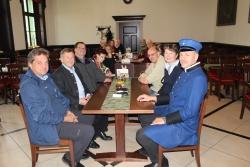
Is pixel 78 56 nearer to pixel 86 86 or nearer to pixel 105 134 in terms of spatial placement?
pixel 86 86

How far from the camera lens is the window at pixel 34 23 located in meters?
7.96

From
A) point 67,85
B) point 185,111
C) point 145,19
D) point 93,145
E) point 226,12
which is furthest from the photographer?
point 145,19

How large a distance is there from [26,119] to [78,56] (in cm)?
148

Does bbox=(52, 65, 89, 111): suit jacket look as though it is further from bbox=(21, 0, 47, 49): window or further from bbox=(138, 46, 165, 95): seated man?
bbox=(21, 0, 47, 49): window

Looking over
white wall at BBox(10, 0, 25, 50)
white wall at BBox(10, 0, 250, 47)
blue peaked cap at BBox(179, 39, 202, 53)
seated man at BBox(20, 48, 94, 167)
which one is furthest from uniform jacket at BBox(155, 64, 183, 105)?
white wall at BBox(10, 0, 250, 47)

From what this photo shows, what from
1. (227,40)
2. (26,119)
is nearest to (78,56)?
(26,119)

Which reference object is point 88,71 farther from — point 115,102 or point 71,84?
point 115,102

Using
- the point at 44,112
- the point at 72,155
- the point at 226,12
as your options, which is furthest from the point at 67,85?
the point at 226,12

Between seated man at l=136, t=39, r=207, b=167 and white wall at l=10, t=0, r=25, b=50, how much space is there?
20.3ft

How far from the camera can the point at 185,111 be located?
2006 millimetres

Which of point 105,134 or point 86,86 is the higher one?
point 86,86

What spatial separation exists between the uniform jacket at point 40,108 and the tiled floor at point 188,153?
0.62 meters

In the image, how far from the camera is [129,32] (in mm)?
10070

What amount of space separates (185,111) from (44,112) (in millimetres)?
1230
